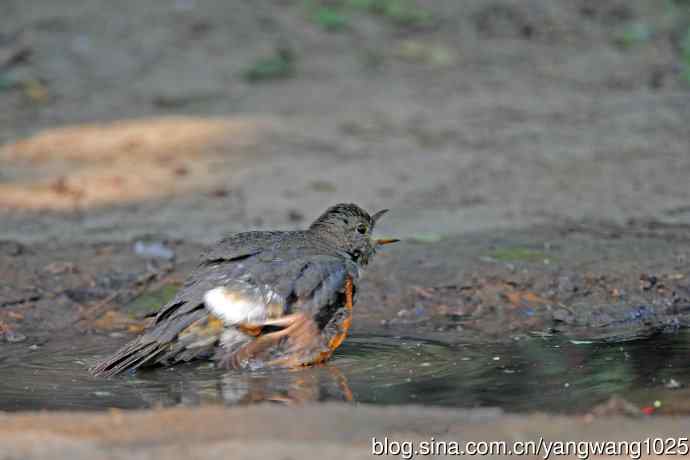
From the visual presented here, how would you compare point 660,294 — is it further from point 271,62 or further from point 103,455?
point 271,62

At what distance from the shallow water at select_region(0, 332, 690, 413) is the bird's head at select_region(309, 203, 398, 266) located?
596 mm

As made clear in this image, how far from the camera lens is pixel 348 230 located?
6.85m

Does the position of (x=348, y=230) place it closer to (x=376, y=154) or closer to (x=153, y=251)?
(x=153, y=251)

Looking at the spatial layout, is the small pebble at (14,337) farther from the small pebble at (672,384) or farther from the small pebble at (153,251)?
the small pebble at (672,384)

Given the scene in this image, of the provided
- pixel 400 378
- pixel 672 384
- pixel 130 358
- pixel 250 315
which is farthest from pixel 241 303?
pixel 672 384

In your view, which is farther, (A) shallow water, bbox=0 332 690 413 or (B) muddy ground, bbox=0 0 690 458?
(B) muddy ground, bbox=0 0 690 458

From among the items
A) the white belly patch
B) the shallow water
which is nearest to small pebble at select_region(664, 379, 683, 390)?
the shallow water

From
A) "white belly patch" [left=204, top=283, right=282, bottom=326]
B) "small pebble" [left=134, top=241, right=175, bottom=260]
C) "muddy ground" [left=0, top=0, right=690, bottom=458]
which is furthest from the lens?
"small pebble" [left=134, top=241, right=175, bottom=260]

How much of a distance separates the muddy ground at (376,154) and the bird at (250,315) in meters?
0.76

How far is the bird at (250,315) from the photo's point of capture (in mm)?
5883

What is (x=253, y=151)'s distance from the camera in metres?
10.2

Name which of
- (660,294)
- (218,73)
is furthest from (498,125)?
(660,294)

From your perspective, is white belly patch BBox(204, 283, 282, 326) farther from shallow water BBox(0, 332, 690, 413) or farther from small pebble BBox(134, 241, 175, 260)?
small pebble BBox(134, 241, 175, 260)

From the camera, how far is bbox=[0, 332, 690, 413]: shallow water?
17.3 ft
